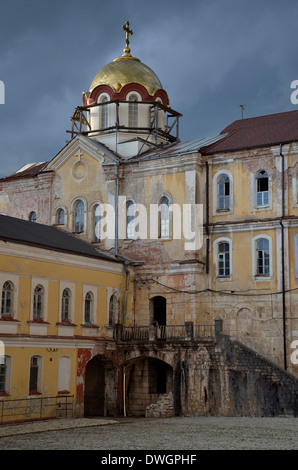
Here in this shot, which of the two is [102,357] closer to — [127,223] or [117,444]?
[127,223]

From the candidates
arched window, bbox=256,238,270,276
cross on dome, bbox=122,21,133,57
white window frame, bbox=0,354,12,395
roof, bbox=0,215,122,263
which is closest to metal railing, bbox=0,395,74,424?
white window frame, bbox=0,354,12,395

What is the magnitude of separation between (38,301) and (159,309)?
28.4 feet

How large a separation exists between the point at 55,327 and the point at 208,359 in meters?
7.62

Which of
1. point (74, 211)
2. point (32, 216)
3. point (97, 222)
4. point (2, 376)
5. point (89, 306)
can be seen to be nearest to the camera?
point (2, 376)

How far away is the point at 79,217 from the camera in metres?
43.0

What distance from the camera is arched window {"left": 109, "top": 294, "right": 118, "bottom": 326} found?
38.0 meters

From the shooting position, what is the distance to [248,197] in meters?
38.0

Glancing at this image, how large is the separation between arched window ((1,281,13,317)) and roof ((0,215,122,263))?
81.2 inches

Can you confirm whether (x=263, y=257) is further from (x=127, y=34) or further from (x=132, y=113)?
(x=127, y=34)

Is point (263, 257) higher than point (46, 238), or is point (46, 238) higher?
point (46, 238)

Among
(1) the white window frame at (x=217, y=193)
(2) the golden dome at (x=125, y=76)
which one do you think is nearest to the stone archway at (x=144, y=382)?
(1) the white window frame at (x=217, y=193)

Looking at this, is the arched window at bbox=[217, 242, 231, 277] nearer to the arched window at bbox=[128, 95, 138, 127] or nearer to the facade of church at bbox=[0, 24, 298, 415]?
the facade of church at bbox=[0, 24, 298, 415]

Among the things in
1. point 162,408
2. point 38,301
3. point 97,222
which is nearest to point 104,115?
point 97,222
